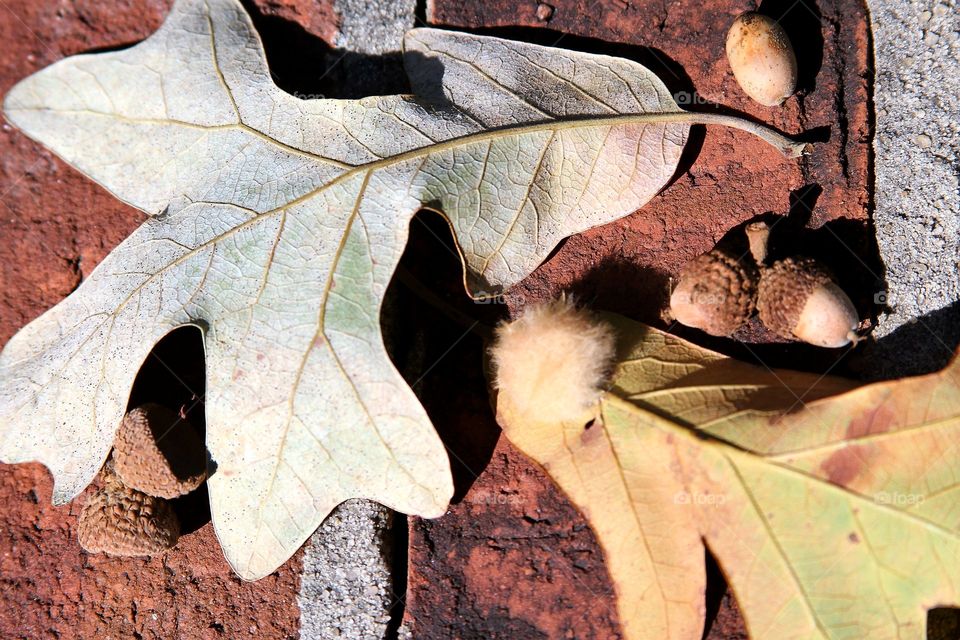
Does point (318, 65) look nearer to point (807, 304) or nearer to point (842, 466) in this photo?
point (807, 304)

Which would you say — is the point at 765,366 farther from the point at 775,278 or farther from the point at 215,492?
the point at 215,492

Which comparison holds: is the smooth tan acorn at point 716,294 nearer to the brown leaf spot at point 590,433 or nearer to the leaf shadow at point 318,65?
the brown leaf spot at point 590,433

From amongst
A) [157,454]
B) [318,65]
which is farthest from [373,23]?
[157,454]

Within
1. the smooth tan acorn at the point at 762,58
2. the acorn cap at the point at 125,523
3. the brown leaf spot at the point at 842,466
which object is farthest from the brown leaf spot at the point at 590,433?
the acorn cap at the point at 125,523

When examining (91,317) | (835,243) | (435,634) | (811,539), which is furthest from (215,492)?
(835,243)

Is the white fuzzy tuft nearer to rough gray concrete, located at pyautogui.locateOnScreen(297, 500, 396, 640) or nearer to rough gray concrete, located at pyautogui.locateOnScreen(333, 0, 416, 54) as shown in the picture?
rough gray concrete, located at pyautogui.locateOnScreen(297, 500, 396, 640)
